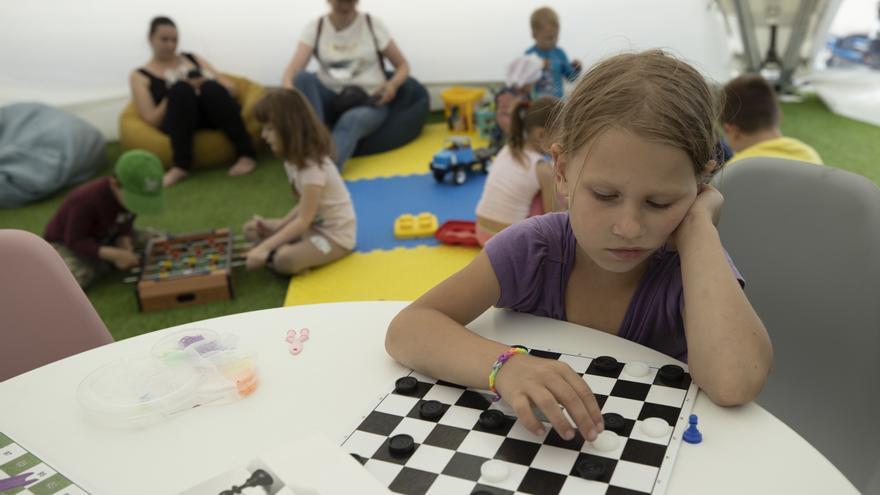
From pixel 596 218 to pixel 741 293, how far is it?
0.21m

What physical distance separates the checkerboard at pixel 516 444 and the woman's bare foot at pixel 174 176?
3530 mm

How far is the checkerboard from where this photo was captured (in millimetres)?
786

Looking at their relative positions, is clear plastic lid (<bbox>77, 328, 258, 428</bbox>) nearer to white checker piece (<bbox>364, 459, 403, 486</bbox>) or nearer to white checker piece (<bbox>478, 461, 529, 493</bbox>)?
white checker piece (<bbox>364, 459, 403, 486</bbox>)

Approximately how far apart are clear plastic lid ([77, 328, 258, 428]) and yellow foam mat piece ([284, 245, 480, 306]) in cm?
156

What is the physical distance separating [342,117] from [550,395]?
3.56 meters

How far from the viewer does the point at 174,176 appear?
4.20 meters

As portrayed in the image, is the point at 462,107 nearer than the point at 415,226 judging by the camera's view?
No

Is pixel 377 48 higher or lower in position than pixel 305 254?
higher

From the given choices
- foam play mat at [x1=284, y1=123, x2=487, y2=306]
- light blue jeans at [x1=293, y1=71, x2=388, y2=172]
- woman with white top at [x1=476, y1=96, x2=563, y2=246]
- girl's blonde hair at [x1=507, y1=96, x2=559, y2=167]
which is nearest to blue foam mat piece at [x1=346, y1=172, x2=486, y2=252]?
foam play mat at [x1=284, y1=123, x2=487, y2=306]

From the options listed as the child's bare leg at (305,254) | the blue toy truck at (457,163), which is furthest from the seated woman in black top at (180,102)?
the child's bare leg at (305,254)

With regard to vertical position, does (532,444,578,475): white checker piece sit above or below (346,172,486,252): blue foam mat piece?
above

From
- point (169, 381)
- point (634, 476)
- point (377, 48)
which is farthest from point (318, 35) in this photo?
point (634, 476)

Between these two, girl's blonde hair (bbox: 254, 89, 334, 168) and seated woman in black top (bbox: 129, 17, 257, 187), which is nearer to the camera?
girl's blonde hair (bbox: 254, 89, 334, 168)

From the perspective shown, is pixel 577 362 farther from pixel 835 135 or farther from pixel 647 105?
pixel 835 135
